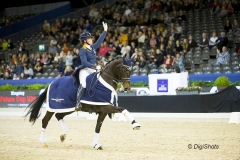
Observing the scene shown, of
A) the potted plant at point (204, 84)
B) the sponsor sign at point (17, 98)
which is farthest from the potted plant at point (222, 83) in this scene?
the sponsor sign at point (17, 98)

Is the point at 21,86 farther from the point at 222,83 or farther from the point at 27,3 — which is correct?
the point at 27,3

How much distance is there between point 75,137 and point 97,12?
14.3 metres

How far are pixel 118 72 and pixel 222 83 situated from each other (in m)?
6.22

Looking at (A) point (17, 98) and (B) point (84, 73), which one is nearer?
(B) point (84, 73)

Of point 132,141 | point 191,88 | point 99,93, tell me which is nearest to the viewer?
point 99,93

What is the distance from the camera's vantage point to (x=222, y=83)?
13336 mm

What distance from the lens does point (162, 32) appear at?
18.7 metres

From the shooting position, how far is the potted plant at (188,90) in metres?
Answer: 13.3

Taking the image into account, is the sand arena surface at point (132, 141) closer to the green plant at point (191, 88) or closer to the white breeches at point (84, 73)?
the green plant at point (191, 88)

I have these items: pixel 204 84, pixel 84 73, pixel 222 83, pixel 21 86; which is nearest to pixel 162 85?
pixel 204 84

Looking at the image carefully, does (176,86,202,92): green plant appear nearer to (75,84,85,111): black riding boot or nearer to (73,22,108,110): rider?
(73,22,108,110): rider

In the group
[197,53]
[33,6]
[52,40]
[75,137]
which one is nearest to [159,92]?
[197,53]

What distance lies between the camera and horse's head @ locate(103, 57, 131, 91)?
7.82 metres

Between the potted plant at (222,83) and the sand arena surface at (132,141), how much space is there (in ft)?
3.92
